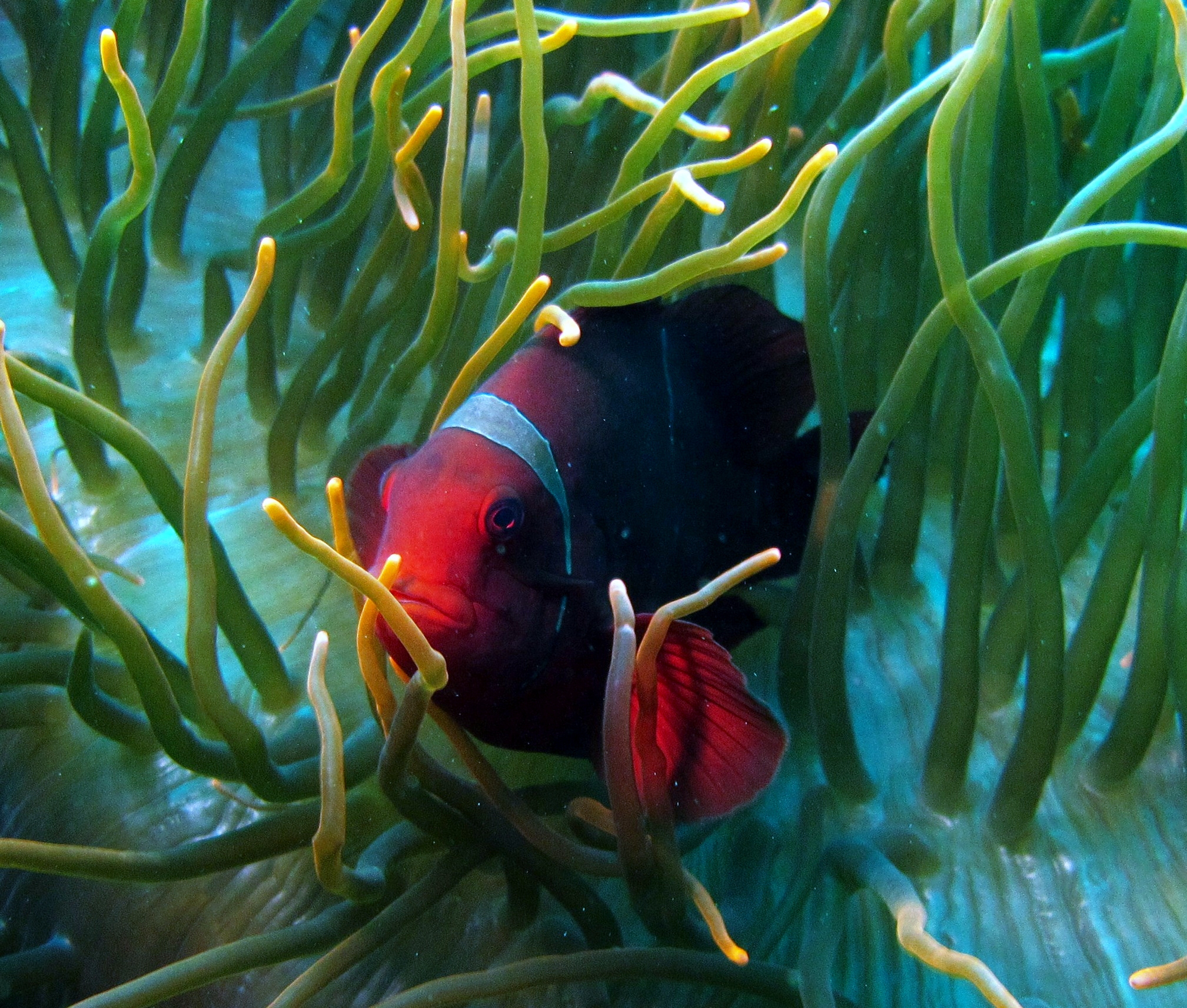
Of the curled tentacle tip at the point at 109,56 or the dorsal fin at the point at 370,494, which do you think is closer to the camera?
the curled tentacle tip at the point at 109,56

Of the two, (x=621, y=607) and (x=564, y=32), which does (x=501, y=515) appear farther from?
(x=564, y=32)

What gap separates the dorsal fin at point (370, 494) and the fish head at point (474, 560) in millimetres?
90

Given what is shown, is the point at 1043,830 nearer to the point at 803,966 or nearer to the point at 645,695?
the point at 803,966

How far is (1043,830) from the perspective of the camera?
3.01ft

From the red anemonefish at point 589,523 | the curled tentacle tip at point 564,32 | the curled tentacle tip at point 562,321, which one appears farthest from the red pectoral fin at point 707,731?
the curled tentacle tip at point 564,32

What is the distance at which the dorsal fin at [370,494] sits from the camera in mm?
890

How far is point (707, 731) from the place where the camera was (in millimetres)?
792

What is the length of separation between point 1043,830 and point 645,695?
486 mm

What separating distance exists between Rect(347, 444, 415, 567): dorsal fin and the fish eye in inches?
6.6

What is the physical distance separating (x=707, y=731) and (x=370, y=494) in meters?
0.38

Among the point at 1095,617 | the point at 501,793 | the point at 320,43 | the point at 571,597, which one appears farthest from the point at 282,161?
the point at 1095,617

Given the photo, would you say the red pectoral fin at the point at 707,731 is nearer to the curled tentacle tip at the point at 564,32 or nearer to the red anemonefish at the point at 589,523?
the red anemonefish at the point at 589,523

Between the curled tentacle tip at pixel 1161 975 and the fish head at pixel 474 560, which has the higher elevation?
the fish head at pixel 474 560

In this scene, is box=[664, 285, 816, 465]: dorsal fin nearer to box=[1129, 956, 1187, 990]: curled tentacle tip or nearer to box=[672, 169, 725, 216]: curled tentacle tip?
box=[672, 169, 725, 216]: curled tentacle tip
